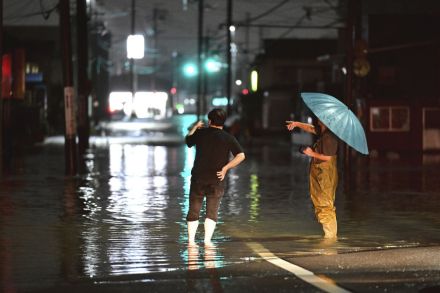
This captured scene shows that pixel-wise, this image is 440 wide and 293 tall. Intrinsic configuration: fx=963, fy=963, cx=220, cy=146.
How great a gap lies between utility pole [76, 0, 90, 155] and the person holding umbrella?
68.9 ft

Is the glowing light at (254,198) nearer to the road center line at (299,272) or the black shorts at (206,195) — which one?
the black shorts at (206,195)

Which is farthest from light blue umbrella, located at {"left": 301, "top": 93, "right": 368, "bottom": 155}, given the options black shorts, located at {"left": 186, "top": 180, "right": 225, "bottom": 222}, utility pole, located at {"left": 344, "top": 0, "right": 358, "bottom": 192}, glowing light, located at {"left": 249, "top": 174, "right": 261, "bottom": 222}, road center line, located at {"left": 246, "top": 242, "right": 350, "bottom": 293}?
utility pole, located at {"left": 344, "top": 0, "right": 358, "bottom": 192}

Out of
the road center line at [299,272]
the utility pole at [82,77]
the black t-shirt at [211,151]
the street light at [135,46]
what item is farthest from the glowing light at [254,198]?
the street light at [135,46]

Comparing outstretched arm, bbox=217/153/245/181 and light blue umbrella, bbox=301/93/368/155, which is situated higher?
light blue umbrella, bbox=301/93/368/155

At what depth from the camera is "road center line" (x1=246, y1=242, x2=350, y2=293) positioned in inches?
368

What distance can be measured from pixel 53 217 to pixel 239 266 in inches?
241

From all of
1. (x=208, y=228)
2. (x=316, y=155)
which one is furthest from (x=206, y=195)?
(x=316, y=155)

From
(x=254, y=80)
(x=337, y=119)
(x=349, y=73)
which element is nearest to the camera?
(x=337, y=119)

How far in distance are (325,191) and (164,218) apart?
3699mm

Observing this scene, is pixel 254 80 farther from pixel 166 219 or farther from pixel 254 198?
pixel 166 219

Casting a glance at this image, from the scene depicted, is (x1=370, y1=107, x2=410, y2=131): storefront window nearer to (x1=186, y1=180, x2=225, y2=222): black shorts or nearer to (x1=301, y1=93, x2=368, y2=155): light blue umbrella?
(x1=301, y1=93, x2=368, y2=155): light blue umbrella

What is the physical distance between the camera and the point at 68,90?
25359 mm

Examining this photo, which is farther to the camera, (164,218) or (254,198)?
(254,198)

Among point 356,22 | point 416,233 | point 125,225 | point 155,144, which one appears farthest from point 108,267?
point 155,144
